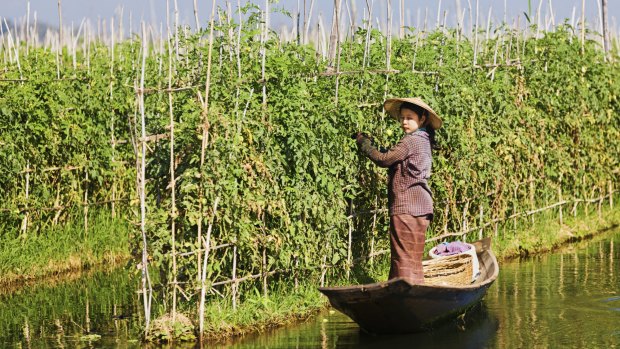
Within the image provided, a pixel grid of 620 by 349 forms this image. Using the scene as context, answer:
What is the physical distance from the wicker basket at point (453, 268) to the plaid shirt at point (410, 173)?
50.5 inches

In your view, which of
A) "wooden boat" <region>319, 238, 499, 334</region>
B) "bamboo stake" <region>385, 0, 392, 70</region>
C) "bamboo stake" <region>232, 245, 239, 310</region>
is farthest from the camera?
"bamboo stake" <region>385, 0, 392, 70</region>

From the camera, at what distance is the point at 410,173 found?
30.1 ft

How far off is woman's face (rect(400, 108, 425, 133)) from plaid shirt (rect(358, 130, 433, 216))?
0.32 ft

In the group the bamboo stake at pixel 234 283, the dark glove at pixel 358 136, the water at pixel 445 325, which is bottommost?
the water at pixel 445 325

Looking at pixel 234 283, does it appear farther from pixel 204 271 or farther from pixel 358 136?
pixel 358 136

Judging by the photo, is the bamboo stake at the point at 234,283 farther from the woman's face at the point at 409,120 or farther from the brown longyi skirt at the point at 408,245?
the woman's face at the point at 409,120

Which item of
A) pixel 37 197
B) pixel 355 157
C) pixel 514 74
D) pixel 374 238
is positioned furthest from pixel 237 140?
pixel 514 74

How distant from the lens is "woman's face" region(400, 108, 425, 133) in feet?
30.8

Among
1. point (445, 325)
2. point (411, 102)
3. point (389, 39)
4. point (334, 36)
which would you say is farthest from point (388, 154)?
point (334, 36)

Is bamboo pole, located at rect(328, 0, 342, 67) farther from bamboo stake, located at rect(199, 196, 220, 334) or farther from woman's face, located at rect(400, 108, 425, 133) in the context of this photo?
bamboo stake, located at rect(199, 196, 220, 334)

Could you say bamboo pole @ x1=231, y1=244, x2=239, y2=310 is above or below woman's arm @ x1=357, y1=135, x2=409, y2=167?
below

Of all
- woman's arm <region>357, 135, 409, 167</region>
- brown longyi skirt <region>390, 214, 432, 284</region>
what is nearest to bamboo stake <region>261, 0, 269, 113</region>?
woman's arm <region>357, 135, 409, 167</region>

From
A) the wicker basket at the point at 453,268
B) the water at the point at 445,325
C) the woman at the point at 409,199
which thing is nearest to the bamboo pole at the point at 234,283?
the water at the point at 445,325

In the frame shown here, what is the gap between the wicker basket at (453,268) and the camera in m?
10.4
